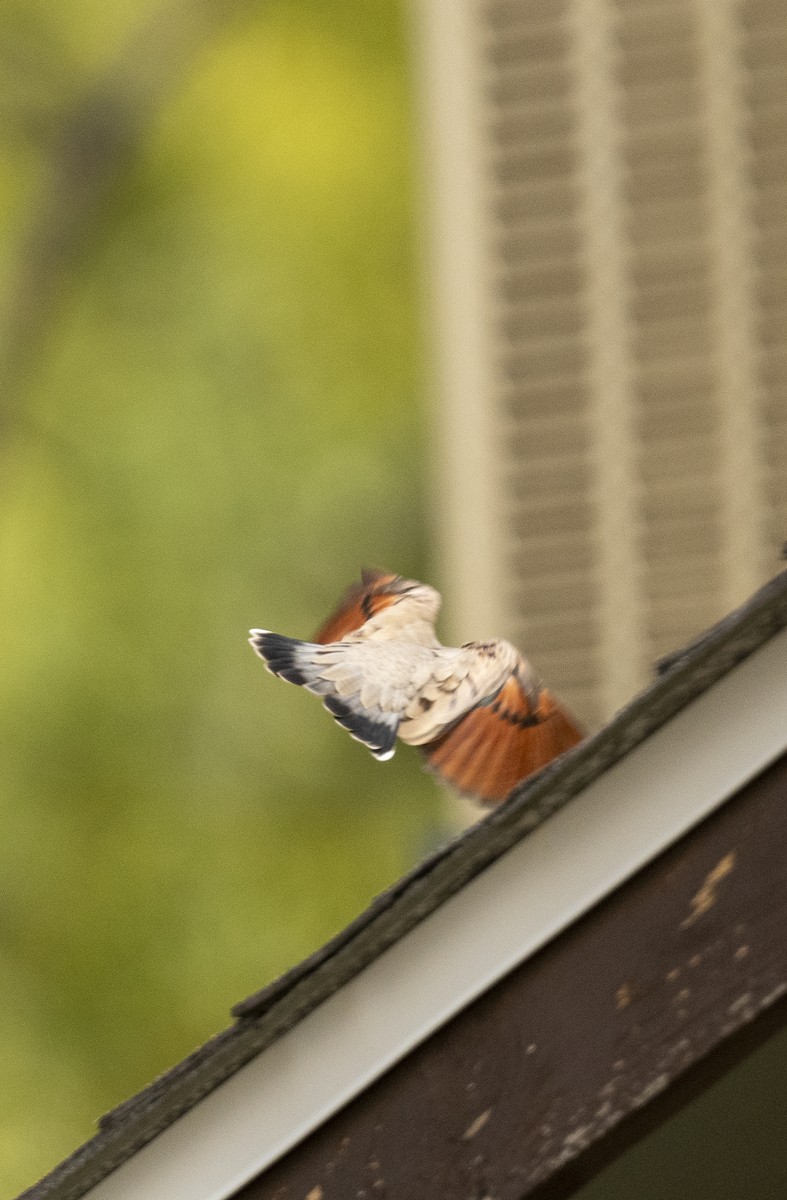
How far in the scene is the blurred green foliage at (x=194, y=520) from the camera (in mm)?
6082

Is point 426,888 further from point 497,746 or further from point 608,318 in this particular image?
point 608,318

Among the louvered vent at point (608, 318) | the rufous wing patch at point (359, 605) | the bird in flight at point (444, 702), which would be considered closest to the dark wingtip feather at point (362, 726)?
the bird in flight at point (444, 702)

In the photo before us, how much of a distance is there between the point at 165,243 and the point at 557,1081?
5.74 metres

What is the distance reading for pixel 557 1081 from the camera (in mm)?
759

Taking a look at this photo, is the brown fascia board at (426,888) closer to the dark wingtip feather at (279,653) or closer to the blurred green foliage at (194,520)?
the dark wingtip feather at (279,653)

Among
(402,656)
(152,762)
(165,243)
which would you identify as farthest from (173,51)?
(402,656)

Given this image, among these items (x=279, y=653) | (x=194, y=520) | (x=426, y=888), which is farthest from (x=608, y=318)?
(x=194, y=520)

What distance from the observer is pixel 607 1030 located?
753 mm

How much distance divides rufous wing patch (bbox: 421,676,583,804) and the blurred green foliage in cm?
501

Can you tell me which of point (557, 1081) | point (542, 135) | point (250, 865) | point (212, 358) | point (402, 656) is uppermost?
Answer: point (212, 358)

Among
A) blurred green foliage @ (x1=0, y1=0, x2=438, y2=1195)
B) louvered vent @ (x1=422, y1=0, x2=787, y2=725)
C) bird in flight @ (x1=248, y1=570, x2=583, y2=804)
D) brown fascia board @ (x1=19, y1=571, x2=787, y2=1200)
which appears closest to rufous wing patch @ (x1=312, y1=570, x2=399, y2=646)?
bird in flight @ (x1=248, y1=570, x2=583, y2=804)

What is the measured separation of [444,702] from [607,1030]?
297 millimetres

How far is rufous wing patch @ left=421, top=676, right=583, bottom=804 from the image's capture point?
0.98 meters

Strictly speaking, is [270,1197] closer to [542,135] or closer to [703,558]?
[703,558]
